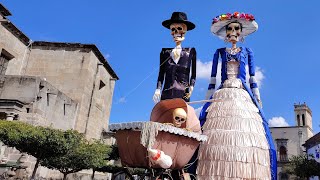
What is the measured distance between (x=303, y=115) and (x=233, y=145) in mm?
49514

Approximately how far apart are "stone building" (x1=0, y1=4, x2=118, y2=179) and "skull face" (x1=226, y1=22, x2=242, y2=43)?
467 inches

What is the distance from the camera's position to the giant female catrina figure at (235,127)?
479 centimetres

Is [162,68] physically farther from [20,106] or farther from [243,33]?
[20,106]

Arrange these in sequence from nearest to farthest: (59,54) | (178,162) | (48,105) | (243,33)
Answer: (178,162) → (243,33) → (48,105) → (59,54)

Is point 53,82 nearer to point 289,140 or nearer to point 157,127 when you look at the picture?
Result: point 157,127

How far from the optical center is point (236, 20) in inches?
261

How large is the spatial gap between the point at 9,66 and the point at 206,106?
1811 centimetres

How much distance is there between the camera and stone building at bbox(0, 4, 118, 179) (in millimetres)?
15594

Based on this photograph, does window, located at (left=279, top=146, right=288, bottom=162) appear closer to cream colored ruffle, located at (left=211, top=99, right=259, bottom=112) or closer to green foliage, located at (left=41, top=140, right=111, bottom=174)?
green foliage, located at (left=41, top=140, right=111, bottom=174)

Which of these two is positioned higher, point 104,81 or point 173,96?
point 104,81

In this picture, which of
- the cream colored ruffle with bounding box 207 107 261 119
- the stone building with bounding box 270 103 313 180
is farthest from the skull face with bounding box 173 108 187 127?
the stone building with bounding box 270 103 313 180

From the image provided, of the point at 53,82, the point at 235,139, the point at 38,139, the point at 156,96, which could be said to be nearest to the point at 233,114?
the point at 235,139

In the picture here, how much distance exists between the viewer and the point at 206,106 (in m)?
5.89

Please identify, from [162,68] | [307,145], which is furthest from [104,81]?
[307,145]
